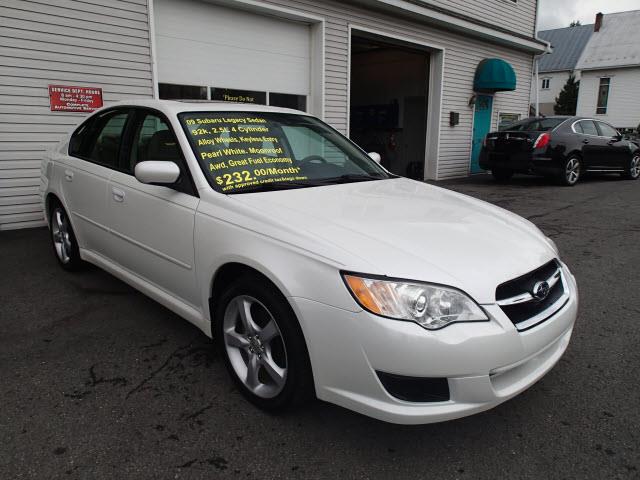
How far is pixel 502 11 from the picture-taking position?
13031 mm

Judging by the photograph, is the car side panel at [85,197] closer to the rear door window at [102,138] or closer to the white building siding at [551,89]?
the rear door window at [102,138]

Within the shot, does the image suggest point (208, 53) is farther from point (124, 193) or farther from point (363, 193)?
point (363, 193)

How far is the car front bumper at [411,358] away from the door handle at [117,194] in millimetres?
→ 1825

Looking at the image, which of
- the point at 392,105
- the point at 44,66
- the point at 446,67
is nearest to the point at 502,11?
the point at 446,67

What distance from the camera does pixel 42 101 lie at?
20.3ft

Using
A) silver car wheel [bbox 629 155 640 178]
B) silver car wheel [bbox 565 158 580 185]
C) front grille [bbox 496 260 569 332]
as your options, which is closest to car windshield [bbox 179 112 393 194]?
front grille [bbox 496 260 569 332]

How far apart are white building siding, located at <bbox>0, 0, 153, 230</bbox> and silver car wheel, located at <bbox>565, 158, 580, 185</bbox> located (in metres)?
9.34

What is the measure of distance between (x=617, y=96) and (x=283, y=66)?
3226cm

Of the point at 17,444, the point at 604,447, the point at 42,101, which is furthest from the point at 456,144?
the point at 17,444

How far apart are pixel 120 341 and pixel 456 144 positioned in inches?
441

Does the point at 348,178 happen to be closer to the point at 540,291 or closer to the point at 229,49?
the point at 540,291

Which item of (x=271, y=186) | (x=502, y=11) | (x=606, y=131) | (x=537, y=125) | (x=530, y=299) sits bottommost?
(x=530, y=299)

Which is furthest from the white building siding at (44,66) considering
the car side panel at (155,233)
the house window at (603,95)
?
the house window at (603,95)

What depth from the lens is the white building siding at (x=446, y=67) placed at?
9062 millimetres
